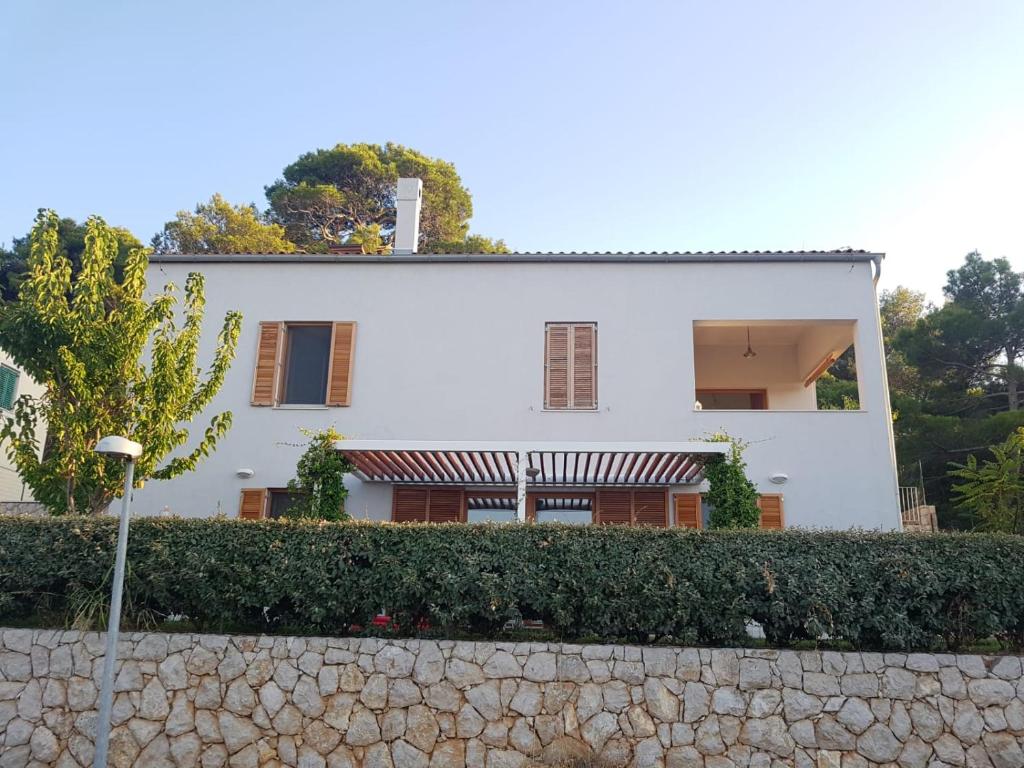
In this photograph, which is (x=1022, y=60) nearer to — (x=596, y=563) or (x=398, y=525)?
(x=596, y=563)

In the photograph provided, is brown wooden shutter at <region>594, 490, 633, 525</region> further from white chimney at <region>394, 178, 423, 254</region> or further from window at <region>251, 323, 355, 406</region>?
white chimney at <region>394, 178, 423, 254</region>

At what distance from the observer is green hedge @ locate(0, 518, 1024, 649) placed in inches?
354

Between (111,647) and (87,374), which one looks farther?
(87,374)

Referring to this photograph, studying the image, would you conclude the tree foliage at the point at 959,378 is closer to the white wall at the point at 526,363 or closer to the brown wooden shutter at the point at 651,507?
the white wall at the point at 526,363

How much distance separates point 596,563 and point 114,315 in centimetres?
755

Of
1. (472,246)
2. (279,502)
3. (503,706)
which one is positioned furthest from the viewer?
(472,246)

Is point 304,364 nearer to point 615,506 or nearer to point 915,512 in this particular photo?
point 615,506

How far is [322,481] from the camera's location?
12.3 meters

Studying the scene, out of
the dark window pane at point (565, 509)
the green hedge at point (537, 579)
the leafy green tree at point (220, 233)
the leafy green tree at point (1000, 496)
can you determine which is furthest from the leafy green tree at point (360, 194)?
the green hedge at point (537, 579)

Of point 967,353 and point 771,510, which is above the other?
point 967,353

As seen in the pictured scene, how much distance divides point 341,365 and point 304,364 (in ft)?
2.63

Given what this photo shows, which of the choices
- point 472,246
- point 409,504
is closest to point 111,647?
point 409,504

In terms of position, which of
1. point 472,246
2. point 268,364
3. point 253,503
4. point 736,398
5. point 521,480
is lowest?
point 253,503

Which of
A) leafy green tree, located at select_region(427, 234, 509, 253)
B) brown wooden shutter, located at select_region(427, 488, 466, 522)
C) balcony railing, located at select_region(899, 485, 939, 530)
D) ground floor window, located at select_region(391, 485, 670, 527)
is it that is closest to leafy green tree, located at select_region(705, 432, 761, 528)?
ground floor window, located at select_region(391, 485, 670, 527)
